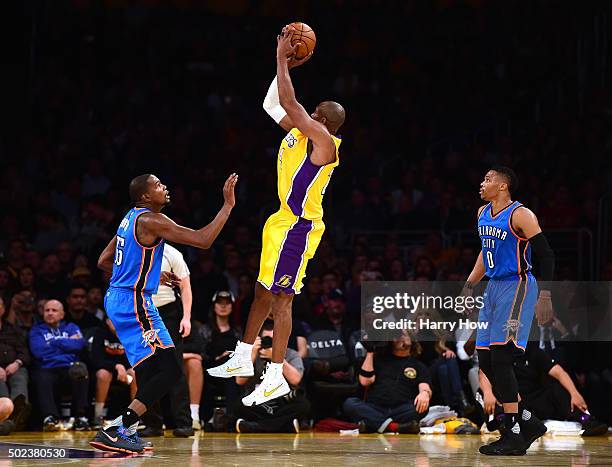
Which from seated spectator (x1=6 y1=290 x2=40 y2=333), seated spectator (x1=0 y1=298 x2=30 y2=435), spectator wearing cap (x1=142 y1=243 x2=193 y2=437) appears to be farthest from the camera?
seated spectator (x1=6 y1=290 x2=40 y2=333)

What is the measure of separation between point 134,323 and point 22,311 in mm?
3588

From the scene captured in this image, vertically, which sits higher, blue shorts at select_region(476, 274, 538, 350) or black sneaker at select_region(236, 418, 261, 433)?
blue shorts at select_region(476, 274, 538, 350)

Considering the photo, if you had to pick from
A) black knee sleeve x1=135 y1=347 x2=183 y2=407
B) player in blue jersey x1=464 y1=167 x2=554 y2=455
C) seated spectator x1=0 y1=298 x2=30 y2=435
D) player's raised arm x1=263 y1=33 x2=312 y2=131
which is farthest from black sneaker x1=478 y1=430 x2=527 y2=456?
seated spectator x1=0 y1=298 x2=30 y2=435

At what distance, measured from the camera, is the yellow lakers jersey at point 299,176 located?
750cm

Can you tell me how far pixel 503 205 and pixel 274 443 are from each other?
2837 millimetres

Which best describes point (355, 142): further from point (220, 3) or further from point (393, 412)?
point (393, 412)

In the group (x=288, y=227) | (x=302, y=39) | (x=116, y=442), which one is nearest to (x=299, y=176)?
(x=288, y=227)

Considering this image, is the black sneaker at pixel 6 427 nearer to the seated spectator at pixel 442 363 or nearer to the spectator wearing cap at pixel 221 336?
the spectator wearing cap at pixel 221 336

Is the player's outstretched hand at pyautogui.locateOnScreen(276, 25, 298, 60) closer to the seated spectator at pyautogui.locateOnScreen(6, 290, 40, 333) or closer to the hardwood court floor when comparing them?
the hardwood court floor

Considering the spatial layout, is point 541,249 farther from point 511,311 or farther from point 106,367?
point 106,367

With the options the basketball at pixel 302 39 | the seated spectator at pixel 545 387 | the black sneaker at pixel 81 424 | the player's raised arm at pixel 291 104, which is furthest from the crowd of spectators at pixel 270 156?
the basketball at pixel 302 39

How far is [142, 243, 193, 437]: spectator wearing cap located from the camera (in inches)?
379

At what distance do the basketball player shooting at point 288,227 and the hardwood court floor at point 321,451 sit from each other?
63 cm

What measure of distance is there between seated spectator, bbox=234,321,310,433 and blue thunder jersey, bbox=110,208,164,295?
9.89 feet
